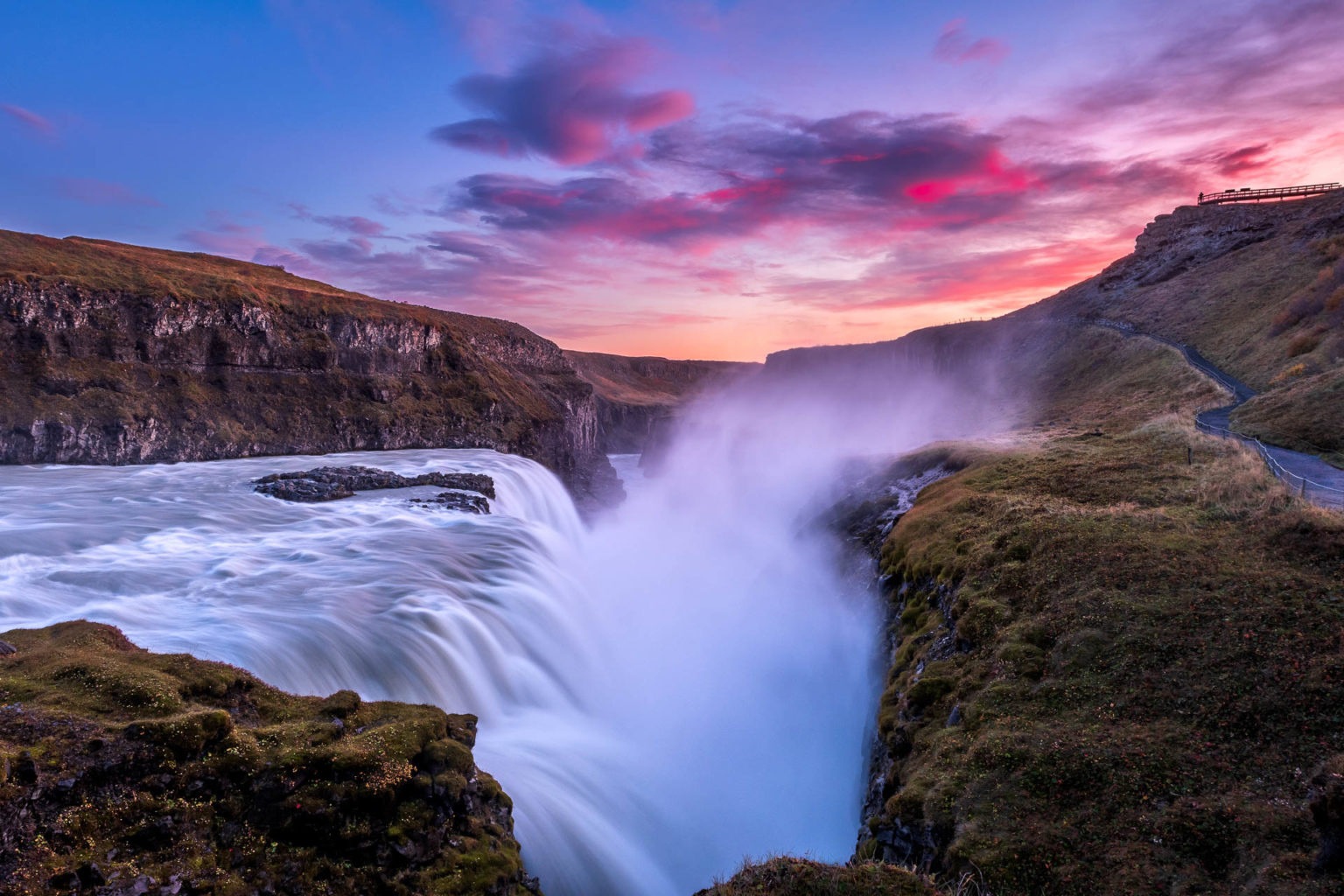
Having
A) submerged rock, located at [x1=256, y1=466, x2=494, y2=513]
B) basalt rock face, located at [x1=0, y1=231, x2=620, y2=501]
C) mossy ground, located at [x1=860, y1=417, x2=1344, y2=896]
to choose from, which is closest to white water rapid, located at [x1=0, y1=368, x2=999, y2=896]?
submerged rock, located at [x1=256, y1=466, x2=494, y2=513]

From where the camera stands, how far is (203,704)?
1198 centimetres

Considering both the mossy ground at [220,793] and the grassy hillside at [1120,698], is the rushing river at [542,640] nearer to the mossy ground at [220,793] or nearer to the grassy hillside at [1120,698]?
the mossy ground at [220,793]

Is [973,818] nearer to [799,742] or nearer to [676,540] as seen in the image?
[799,742]

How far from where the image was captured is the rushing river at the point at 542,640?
59.7 feet

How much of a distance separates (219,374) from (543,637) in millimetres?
70001

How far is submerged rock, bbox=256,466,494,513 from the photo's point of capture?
45469 millimetres

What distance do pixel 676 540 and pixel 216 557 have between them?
4497 cm

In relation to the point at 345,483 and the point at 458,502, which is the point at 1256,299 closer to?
Answer: the point at 458,502

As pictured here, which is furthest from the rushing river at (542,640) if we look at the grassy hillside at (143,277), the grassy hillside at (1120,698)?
the grassy hillside at (143,277)

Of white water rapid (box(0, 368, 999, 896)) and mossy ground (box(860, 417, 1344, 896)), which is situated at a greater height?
mossy ground (box(860, 417, 1344, 896))

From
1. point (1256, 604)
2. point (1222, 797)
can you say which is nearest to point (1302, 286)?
point (1256, 604)

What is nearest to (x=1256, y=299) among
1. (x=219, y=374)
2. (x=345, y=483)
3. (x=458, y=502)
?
(x=458, y=502)

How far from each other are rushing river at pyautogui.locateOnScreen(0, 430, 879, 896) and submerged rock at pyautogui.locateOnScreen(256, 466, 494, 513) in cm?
232

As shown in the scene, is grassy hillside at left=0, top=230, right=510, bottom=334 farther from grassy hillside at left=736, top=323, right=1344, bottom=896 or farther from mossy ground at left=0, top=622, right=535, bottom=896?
grassy hillside at left=736, top=323, right=1344, bottom=896
